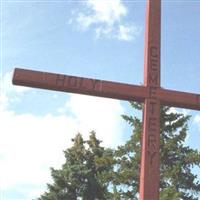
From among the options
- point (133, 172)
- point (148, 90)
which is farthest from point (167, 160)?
point (148, 90)

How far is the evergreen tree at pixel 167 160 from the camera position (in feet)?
81.0

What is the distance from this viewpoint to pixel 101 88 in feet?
35.8

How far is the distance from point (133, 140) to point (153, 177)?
14.9m

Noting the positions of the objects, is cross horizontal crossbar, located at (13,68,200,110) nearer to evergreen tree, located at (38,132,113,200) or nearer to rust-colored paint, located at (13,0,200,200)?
rust-colored paint, located at (13,0,200,200)

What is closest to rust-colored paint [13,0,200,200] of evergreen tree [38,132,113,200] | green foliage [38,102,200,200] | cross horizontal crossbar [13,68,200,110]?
cross horizontal crossbar [13,68,200,110]

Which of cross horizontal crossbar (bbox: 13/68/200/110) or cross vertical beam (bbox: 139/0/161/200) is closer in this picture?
cross vertical beam (bbox: 139/0/161/200)

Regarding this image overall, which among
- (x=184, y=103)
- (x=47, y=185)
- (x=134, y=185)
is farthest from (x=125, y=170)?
(x=184, y=103)

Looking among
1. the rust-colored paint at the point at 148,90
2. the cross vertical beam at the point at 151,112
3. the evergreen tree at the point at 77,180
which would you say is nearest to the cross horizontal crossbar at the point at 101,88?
the rust-colored paint at the point at 148,90

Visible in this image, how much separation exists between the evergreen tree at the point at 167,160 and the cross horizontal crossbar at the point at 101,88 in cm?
1341

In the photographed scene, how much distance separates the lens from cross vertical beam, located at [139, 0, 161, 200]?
1039cm

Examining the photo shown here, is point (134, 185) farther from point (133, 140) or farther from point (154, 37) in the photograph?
point (154, 37)

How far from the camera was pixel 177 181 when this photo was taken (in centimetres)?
2523

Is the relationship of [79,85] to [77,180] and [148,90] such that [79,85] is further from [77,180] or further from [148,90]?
[77,180]

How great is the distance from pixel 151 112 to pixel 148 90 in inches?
17.3
